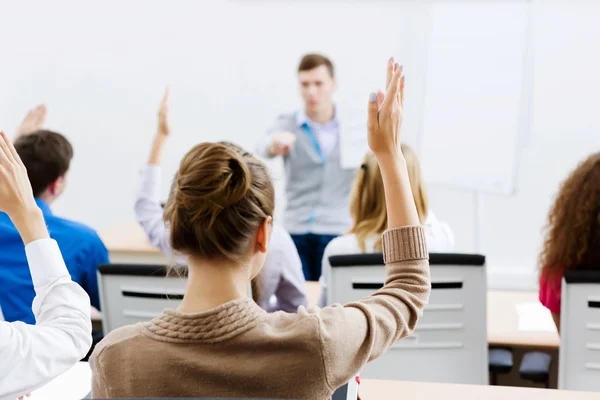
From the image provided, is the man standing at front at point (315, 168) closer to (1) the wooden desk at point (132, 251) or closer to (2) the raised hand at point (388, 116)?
(1) the wooden desk at point (132, 251)

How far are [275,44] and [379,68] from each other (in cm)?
68

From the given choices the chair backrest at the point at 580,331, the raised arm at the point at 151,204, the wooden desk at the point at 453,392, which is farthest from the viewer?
the raised arm at the point at 151,204

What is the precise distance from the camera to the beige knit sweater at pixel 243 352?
1.10 m

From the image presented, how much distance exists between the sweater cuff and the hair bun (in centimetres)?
25

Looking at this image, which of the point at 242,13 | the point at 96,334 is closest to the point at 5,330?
the point at 96,334

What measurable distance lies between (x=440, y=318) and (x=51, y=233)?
127 centimetres

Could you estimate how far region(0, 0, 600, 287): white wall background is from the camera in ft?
15.2

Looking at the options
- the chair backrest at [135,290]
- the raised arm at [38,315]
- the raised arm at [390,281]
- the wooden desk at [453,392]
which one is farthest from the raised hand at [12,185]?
the chair backrest at [135,290]

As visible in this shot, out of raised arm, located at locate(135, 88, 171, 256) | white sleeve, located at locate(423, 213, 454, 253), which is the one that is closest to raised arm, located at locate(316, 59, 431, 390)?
white sleeve, located at locate(423, 213, 454, 253)

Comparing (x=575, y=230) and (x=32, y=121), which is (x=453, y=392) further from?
(x=32, y=121)

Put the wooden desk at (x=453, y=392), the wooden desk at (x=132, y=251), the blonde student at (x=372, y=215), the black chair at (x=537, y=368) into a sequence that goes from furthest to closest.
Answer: the wooden desk at (x=132, y=251)
the blonde student at (x=372, y=215)
the black chair at (x=537, y=368)
the wooden desk at (x=453, y=392)

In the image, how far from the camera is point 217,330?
111cm

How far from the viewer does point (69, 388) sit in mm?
1772

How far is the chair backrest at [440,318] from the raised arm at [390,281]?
1.10m
